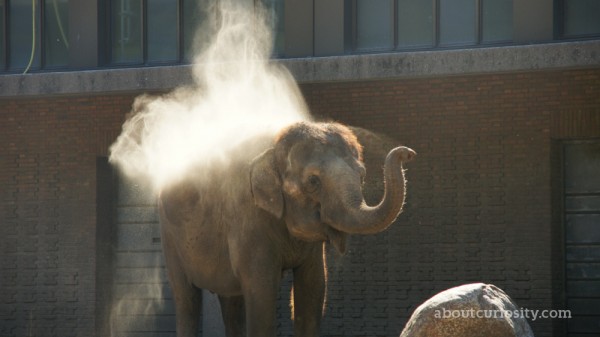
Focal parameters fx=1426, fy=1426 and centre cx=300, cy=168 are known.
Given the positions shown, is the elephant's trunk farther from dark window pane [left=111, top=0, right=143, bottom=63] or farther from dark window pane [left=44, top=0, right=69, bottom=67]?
dark window pane [left=44, top=0, right=69, bottom=67]

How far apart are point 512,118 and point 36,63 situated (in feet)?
25.8

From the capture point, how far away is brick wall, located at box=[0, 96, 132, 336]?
71.1ft

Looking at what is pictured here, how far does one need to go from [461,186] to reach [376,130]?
1.44 m

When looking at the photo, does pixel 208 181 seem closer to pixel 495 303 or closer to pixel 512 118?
pixel 495 303

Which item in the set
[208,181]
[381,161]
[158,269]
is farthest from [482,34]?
[208,181]

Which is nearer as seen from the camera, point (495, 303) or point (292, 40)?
point (495, 303)

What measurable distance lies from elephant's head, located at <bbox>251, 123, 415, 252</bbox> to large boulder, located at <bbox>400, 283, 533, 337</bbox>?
88 centimetres

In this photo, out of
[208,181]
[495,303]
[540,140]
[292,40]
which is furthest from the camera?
[292,40]

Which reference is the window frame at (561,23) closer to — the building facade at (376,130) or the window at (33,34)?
the building facade at (376,130)

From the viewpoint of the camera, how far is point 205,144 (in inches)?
542

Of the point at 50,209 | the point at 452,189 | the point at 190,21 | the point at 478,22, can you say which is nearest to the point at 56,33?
the point at 190,21

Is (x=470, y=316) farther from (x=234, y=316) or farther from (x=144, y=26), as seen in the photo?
(x=144, y=26)

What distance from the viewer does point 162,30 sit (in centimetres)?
2177

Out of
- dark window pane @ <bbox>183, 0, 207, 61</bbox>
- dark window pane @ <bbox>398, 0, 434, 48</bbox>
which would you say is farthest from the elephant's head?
dark window pane @ <bbox>183, 0, 207, 61</bbox>
